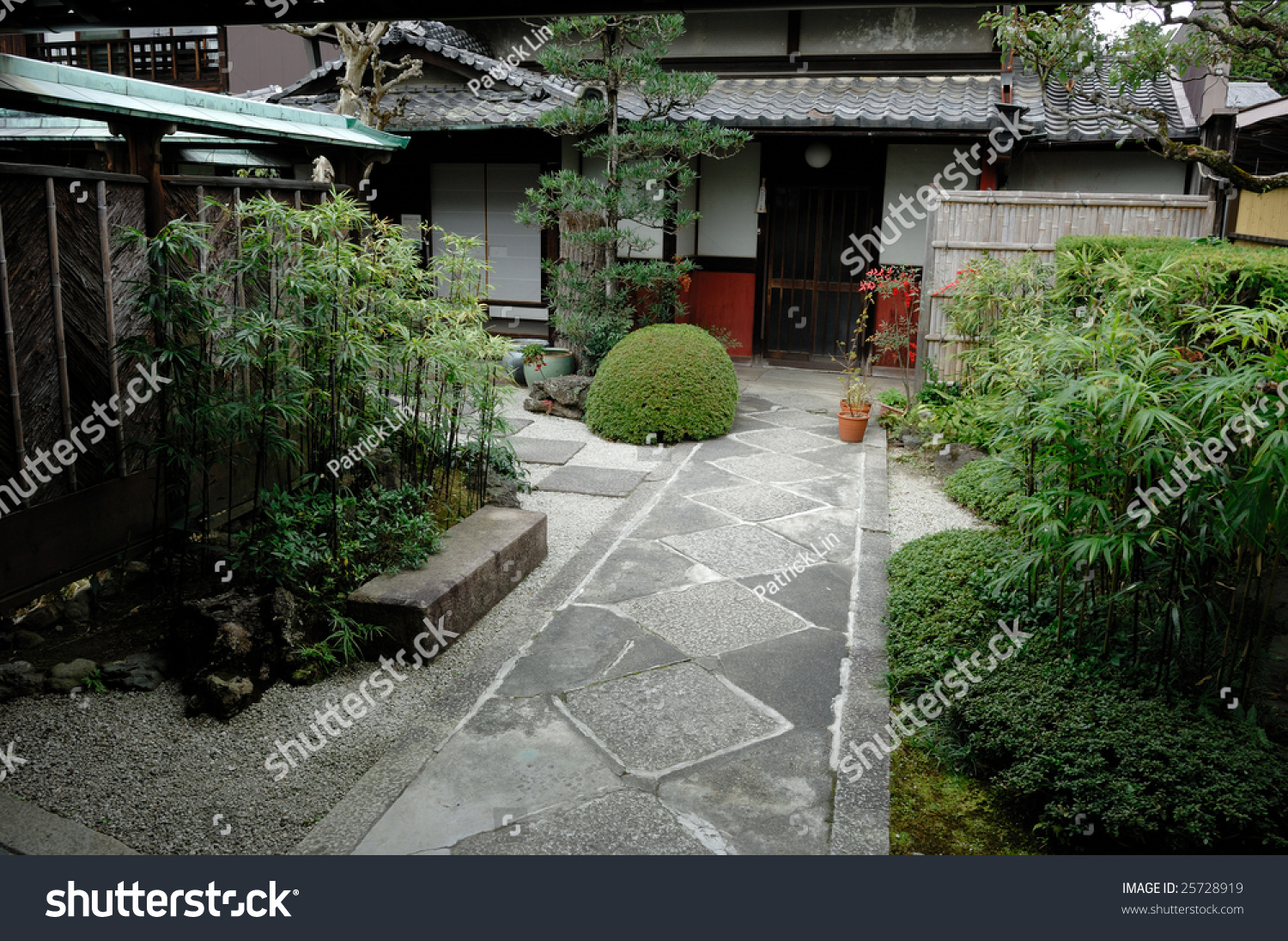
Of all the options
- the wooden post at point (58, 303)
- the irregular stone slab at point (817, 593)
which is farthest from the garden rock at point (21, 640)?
the irregular stone slab at point (817, 593)

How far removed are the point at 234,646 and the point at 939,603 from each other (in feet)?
12.0

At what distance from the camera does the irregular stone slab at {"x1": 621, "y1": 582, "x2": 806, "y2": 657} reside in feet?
17.2

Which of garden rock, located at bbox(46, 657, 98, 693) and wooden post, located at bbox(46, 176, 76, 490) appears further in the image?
wooden post, located at bbox(46, 176, 76, 490)

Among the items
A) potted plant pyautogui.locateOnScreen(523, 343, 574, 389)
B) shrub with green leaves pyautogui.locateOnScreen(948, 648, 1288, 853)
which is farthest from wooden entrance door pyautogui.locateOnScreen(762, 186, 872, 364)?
shrub with green leaves pyautogui.locateOnScreen(948, 648, 1288, 853)

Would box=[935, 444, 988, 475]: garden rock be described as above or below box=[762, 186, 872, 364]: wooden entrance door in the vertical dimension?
below

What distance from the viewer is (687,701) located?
179 inches

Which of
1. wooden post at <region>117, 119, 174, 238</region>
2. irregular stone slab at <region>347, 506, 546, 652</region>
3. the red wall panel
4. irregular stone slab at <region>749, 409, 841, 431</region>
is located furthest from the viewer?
the red wall panel

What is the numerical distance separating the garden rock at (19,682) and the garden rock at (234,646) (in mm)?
578

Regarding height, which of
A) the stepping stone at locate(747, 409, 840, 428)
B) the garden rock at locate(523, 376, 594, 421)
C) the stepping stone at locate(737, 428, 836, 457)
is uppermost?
the garden rock at locate(523, 376, 594, 421)

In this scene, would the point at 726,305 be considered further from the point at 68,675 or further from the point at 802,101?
the point at 68,675

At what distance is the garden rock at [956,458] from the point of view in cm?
809

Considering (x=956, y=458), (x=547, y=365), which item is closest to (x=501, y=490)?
(x=956, y=458)

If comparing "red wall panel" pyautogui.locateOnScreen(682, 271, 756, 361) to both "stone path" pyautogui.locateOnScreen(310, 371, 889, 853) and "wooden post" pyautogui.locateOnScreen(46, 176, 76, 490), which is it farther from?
"wooden post" pyautogui.locateOnScreen(46, 176, 76, 490)

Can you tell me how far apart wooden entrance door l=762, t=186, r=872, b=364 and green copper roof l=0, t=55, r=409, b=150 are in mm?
7974
